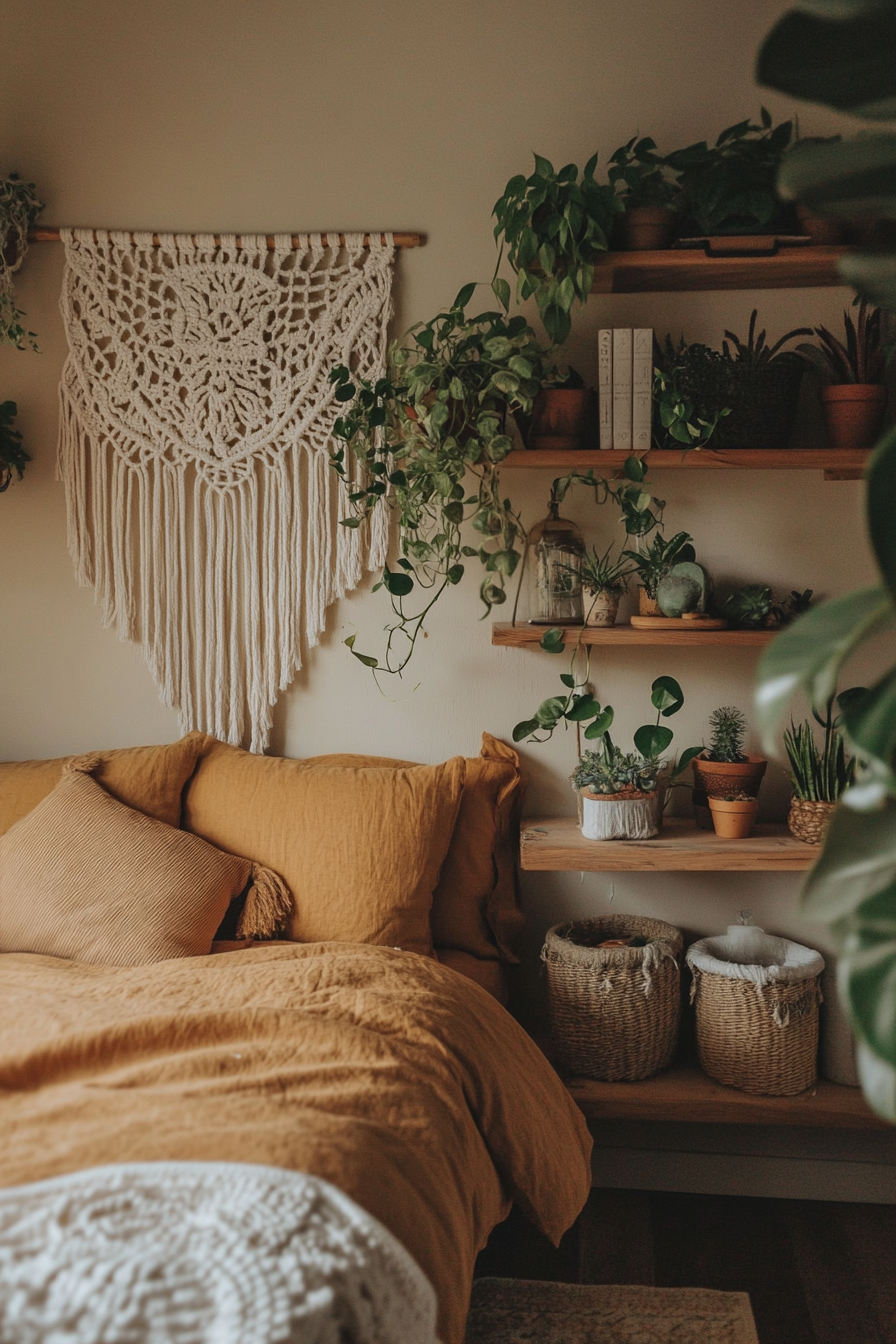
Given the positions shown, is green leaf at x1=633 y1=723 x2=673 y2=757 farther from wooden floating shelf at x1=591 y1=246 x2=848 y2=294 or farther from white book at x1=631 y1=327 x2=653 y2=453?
wooden floating shelf at x1=591 y1=246 x2=848 y2=294

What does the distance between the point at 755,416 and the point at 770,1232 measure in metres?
1.64

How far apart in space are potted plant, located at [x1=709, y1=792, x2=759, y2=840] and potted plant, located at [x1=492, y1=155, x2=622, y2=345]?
1.00 m

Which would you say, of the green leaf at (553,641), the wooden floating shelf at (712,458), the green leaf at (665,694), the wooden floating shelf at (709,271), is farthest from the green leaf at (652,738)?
the wooden floating shelf at (709,271)

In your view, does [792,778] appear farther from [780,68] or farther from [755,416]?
[780,68]

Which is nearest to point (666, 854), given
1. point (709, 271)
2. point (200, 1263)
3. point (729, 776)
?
point (729, 776)

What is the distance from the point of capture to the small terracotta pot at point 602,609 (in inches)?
86.2

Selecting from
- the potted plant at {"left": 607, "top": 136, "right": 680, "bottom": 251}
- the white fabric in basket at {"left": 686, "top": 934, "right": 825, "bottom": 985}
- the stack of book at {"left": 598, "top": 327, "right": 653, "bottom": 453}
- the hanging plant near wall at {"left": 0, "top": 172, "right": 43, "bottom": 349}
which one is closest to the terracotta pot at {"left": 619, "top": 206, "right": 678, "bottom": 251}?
the potted plant at {"left": 607, "top": 136, "right": 680, "bottom": 251}

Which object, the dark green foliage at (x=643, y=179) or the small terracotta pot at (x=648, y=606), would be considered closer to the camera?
the dark green foliage at (x=643, y=179)

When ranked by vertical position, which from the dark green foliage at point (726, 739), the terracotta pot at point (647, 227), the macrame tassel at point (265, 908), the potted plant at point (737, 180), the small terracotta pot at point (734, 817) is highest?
the potted plant at point (737, 180)

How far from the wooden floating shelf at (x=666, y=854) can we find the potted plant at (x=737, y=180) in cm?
123

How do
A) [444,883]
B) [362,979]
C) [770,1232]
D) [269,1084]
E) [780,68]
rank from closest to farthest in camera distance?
[780,68] → [269,1084] → [362,979] → [770,1232] → [444,883]

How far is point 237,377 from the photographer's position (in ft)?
7.61

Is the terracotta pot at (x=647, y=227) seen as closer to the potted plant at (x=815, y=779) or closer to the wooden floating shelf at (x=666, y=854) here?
the potted plant at (x=815, y=779)

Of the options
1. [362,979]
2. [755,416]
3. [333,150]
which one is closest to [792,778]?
[755,416]
